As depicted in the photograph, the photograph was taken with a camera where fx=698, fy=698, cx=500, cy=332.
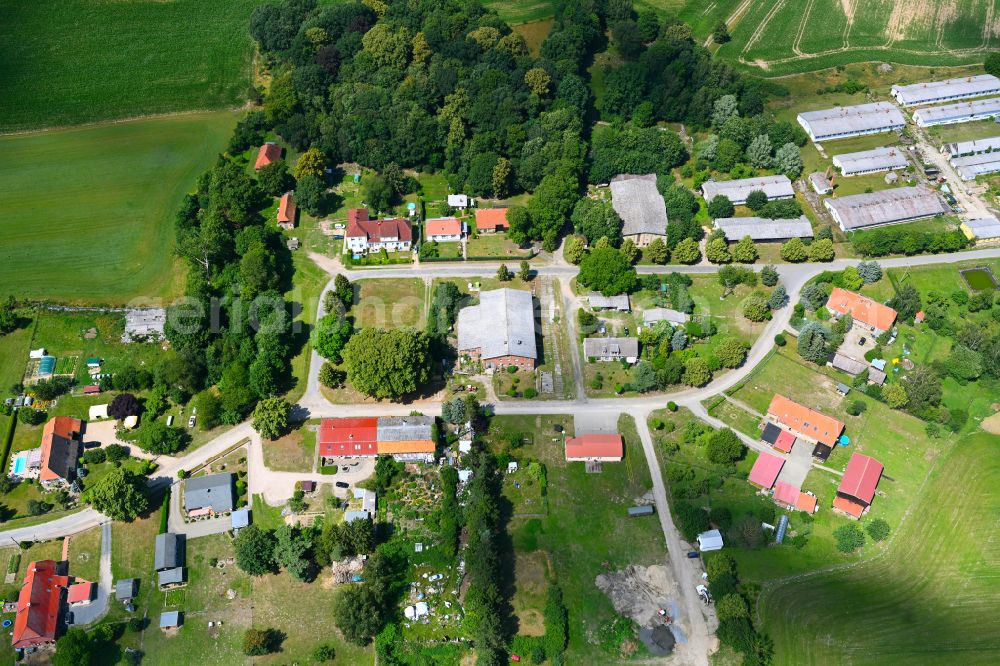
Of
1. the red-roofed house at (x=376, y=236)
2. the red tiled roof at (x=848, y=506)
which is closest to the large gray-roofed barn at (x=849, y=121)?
the red tiled roof at (x=848, y=506)

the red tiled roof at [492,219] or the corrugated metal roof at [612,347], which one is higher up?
the red tiled roof at [492,219]

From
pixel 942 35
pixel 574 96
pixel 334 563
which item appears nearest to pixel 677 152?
pixel 574 96

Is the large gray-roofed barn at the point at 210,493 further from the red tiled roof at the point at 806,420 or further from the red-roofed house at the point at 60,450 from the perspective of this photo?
the red tiled roof at the point at 806,420

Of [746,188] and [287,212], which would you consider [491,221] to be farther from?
[746,188]

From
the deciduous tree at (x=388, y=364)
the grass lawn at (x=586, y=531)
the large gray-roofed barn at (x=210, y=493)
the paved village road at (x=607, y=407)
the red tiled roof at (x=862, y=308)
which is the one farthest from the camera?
the red tiled roof at (x=862, y=308)

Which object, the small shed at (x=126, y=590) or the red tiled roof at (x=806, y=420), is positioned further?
the red tiled roof at (x=806, y=420)

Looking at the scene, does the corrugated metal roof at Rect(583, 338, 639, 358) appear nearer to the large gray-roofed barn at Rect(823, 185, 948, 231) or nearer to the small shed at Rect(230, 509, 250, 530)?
the large gray-roofed barn at Rect(823, 185, 948, 231)

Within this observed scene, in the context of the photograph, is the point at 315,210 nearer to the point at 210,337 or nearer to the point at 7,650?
the point at 210,337
